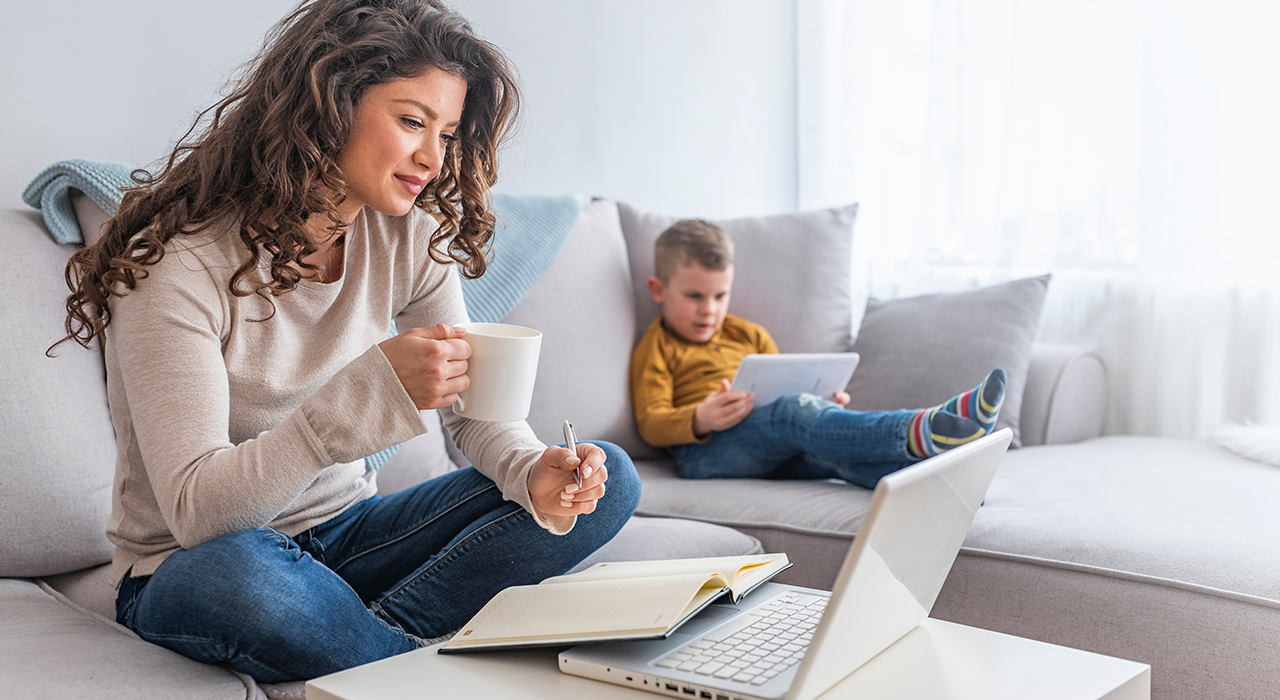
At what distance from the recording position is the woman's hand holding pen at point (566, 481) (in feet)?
3.22

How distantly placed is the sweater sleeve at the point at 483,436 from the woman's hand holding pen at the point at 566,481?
0.02 metres

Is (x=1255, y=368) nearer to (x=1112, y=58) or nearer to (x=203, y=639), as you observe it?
(x=1112, y=58)

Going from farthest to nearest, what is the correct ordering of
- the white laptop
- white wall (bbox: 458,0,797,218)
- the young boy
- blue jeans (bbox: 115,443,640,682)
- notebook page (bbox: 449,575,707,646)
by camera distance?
white wall (bbox: 458,0,797,218) → the young boy → blue jeans (bbox: 115,443,640,682) → notebook page (bbox: 449,575,707,646) → the white laptop

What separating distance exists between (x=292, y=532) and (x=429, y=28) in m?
0.61

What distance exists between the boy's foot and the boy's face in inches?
20.6

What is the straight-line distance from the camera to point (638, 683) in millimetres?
714

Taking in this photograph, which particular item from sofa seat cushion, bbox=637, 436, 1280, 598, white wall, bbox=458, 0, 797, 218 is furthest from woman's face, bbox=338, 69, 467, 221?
white wall, bbox=458, 0, 797, 218

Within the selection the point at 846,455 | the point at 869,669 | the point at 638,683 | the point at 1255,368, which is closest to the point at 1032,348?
the point at 1255,368

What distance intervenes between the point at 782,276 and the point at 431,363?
1.35 meters

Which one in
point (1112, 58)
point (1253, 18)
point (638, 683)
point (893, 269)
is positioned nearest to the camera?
point (638, 683)

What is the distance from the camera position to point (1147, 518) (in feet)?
4.25

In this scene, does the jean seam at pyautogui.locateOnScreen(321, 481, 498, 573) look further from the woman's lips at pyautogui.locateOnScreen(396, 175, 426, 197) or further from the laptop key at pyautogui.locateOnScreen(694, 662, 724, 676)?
the laptop key at pyautogui.locateOnScreen(694, 662, 724, 676)

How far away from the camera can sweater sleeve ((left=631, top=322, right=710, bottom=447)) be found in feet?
5.88

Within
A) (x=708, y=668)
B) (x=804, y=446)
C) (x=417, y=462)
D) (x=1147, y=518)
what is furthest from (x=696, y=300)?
(x=708, y=668)
